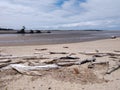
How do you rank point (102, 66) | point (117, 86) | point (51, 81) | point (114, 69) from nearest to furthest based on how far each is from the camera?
point (117, 86)
point (51, 81)
point (114, 69)
point (102, 66)

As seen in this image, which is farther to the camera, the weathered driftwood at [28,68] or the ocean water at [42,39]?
the ocean water at [42,39]

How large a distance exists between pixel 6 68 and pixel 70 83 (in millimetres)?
2967

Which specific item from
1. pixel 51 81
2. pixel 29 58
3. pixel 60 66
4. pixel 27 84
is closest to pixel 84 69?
pixel 60 66

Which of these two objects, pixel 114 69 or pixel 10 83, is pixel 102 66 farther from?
pixel 10 83

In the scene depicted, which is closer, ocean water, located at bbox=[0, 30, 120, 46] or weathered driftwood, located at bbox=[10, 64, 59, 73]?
weathered driftwood, located at bbox=[10, 64, 59, 73]

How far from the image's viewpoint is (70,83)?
21.2 ft

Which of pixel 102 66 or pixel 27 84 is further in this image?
pixel 102 66

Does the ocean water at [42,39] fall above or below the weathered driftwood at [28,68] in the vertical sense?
below

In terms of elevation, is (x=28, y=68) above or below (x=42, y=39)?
above

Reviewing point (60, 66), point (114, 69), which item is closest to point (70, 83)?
point (60, 66)

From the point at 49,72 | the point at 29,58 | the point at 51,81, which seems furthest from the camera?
the point at 29,58

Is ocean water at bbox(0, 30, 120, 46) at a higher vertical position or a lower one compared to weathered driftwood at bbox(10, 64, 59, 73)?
lower

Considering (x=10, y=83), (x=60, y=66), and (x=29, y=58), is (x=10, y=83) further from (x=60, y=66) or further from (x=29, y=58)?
(x=29, y=58)

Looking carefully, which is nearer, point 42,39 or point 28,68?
point 28,68
